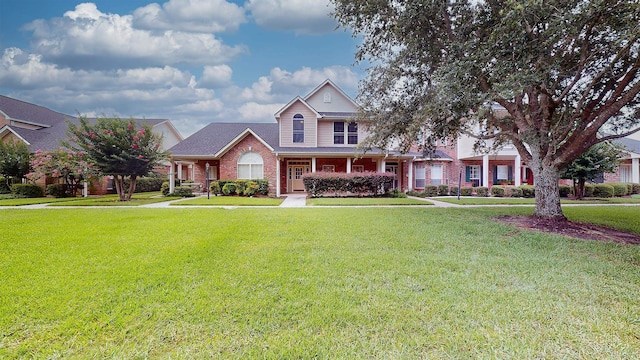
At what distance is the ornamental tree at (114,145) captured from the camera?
14.1 m

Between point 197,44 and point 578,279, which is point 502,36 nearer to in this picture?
point 578,279

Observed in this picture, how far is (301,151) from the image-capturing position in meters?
18.5

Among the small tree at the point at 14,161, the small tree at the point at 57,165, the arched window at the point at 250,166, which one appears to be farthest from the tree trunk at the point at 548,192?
the small tree at the point at 14,161

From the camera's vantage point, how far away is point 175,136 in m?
30.0

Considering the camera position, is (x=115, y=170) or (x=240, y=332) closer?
(x=240, y=332)

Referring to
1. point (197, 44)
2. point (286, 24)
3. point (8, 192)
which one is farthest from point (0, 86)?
point (286, 24)

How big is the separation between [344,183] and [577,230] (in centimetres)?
1099

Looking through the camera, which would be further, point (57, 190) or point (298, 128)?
point (298, 128)

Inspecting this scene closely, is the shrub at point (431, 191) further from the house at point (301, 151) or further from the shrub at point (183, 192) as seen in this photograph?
the shrub at point (183, 192)

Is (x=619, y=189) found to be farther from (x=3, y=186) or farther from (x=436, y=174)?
(x=3, y=186)

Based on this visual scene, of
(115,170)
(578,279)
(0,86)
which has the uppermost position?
(0,86)

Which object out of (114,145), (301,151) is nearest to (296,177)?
(301,151)

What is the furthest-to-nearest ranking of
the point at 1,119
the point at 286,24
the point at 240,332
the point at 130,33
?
the point at 1,119
the point at 286,24
the point at 130,33
the point at 240,332

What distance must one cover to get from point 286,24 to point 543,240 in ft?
52.3
